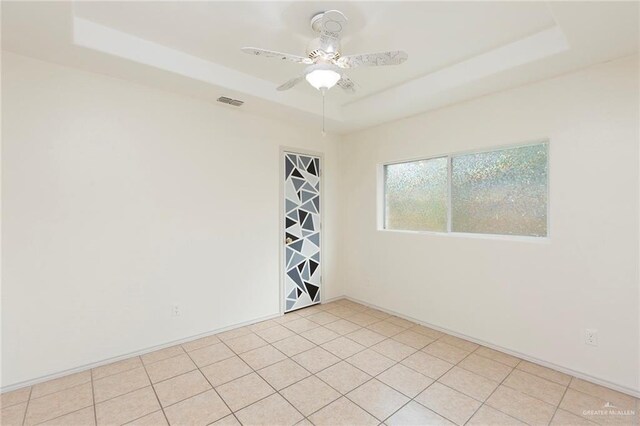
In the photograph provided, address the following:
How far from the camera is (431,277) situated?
3.42 meters

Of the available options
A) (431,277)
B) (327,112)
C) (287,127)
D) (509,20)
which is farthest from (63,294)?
(509,20)

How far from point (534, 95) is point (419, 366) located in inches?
103

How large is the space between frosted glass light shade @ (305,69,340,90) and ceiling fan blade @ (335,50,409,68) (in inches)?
3.8

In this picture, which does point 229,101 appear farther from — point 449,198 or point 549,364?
point 549,364

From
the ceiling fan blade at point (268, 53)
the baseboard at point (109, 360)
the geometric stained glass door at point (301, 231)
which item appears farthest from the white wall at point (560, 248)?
the baseboard at point (109, 360)

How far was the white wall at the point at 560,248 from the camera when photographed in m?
2.23

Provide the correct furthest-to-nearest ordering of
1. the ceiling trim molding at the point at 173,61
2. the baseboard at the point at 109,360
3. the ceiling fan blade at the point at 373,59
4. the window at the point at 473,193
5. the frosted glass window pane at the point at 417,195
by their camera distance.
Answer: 1. the frosted glass window pane at the point at 417,195
2. the window at the point at 473,193
3. the baseboard at the point at 109,360
4. the ceiling trim molding at the point at 173,61
5. the ceiling fan blade at the point at 373,59

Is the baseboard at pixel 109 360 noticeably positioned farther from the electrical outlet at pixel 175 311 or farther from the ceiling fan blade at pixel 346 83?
the ceiling fan blade at pixel 346 83

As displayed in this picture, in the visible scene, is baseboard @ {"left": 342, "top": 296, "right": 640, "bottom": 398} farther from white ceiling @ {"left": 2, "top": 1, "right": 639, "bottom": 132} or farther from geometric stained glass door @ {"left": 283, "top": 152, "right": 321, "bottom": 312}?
white ceiling @ {"left": 2, "top": 1, "right": 639, "bottom": 132}

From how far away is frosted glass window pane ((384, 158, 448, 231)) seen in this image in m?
3.47

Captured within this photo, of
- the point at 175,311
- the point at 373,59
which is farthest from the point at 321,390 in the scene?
the point at 373,59

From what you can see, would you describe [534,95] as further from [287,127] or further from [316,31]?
[287,127]

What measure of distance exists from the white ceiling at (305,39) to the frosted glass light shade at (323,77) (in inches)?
15.9

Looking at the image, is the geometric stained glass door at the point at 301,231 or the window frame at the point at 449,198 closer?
the window frame at the point at 449,198
